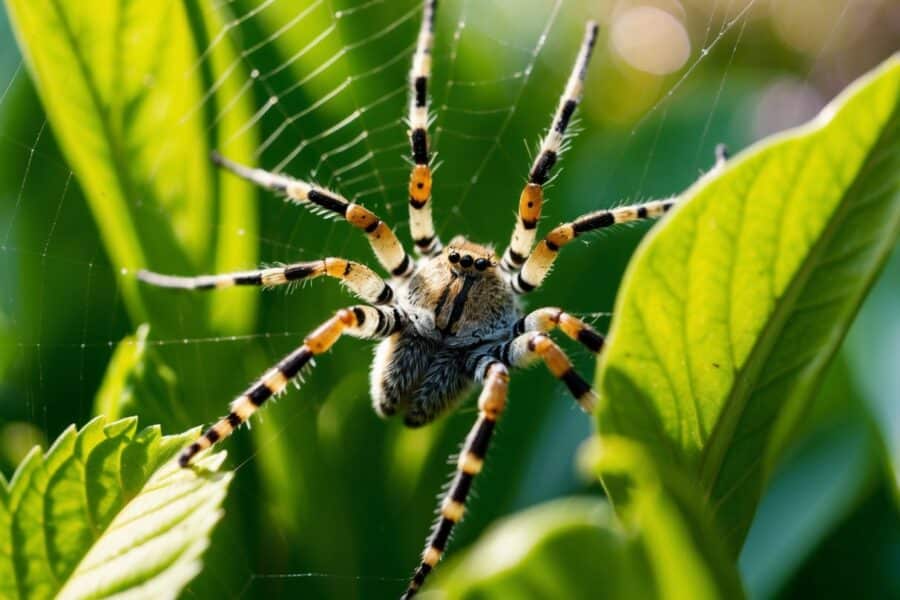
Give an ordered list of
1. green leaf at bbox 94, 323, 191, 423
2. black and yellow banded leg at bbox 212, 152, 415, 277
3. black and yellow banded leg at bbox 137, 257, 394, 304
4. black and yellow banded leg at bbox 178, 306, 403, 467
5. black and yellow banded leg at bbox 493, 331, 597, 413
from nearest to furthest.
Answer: green leaf at bbox 94, 323, 191, 423 → black and yellow banded leg at bbox 178, 306, 403, 467 → black and yellow banded leg at bbox 137, 257, 394, 304 → black and yellow banded leg at bbox 493, 331, 597, 413 → black and yellow banded leg at bbox 212, 152, 415, 277

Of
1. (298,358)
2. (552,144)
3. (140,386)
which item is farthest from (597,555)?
(552,144)

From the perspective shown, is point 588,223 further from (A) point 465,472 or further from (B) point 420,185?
(A) point 465,472

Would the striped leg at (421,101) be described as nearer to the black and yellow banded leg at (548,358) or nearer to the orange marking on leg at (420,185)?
the orange marking on leg at (420,185)

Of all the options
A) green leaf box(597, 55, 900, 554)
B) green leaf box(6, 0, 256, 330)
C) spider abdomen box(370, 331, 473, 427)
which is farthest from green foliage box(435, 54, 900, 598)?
green leaf box(6, 0, 256, 330)

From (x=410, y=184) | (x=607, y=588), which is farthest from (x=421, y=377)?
(x=607, y=588)

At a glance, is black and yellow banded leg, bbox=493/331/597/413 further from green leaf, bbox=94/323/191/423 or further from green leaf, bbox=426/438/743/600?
green leaf, bbox=426/438/743/600

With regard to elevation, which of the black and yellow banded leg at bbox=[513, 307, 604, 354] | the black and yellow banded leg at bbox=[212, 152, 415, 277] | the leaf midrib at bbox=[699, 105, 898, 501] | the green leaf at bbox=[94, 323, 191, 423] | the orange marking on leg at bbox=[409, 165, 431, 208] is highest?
the orange marking on leg at bbox=[409, 165, 431, 208]
